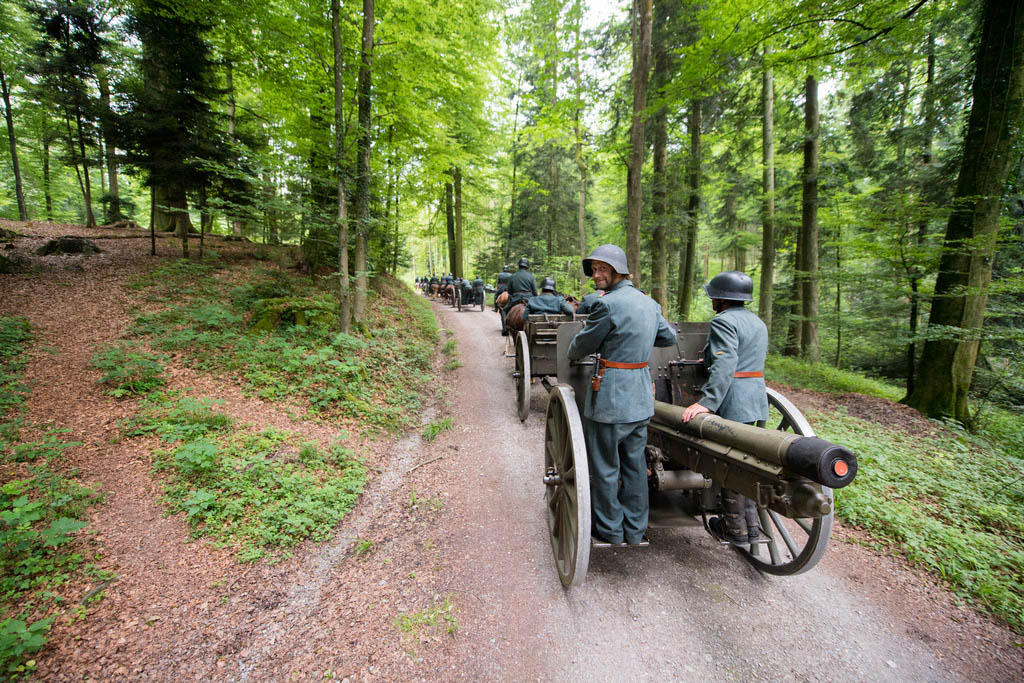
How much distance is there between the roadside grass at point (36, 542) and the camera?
6.15 feet

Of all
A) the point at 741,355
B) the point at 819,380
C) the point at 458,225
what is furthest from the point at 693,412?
the point at 458,225

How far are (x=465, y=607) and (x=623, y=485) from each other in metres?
1.36

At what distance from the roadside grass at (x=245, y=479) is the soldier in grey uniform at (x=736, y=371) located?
125 inches

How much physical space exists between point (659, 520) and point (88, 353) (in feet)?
23.7

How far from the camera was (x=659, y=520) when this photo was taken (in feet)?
8.06

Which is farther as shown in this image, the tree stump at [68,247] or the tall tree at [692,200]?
the tall tree at [692,200]

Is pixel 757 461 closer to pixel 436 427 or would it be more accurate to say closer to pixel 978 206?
pixel 436 427

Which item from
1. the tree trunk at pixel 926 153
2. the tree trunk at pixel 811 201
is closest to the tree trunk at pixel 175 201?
the tree trunk at pixel 811 201

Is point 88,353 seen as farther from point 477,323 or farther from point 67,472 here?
point 477,323

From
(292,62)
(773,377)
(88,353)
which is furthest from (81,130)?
(773,377)

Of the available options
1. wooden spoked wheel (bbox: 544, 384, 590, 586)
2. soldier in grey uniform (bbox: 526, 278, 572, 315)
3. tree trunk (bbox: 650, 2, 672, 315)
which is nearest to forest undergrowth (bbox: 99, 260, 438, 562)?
wooden spoked wheel (bbox: 544, 384, 590, 586)

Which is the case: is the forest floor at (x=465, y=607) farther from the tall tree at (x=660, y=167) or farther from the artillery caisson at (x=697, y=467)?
the tall tree at (x=660, y=167)

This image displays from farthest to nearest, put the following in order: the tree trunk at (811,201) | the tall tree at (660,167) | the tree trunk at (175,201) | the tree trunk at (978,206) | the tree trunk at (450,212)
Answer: the tree trunk at (450,212), the tall tree at (660,167), the tree trunk at (811,201), the tree trunk at (175,201), the tree trunk at (978,206)

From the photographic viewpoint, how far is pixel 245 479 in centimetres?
329
